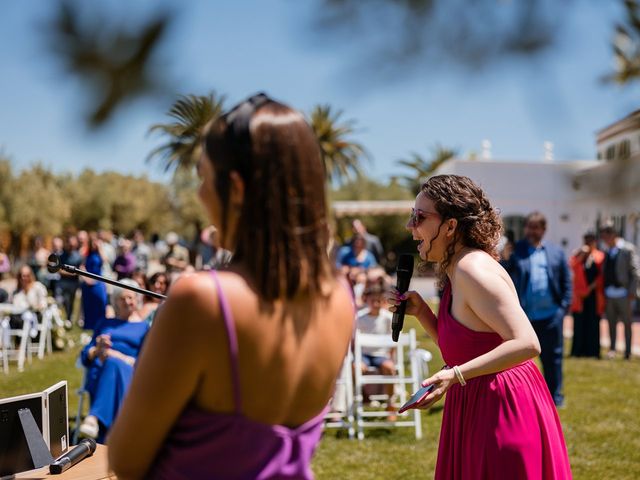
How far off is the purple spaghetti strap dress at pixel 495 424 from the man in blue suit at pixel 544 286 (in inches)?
162

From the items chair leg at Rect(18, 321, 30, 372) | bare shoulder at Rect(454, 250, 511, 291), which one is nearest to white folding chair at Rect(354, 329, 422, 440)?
bare shoulder at Rect(454, 250, 511, 291)

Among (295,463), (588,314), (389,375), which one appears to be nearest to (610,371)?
(588,314)

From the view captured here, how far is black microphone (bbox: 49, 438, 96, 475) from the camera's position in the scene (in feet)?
9.62

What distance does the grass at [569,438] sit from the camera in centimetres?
573

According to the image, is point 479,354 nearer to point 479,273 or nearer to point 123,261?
point 479,273

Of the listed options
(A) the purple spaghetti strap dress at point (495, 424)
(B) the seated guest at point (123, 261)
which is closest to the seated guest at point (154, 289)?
(A) the purple spaghetti strap dress at point (495, 424)

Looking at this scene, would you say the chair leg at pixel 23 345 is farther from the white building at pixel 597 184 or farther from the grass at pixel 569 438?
the white building at pixel 597 184

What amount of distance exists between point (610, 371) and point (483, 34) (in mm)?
9796

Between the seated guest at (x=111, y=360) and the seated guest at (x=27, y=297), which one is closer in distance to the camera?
the seated guest at (x=111, y=360)

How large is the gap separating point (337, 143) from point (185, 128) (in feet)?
0.76

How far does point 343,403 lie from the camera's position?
731 cm

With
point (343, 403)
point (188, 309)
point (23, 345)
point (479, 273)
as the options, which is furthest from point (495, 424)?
point (23, 345)

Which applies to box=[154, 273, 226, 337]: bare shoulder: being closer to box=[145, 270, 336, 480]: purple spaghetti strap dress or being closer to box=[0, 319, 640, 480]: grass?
box=[145, 270, 336, 480]: purple spaghetti strap dress

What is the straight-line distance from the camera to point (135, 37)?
0.85 meters
